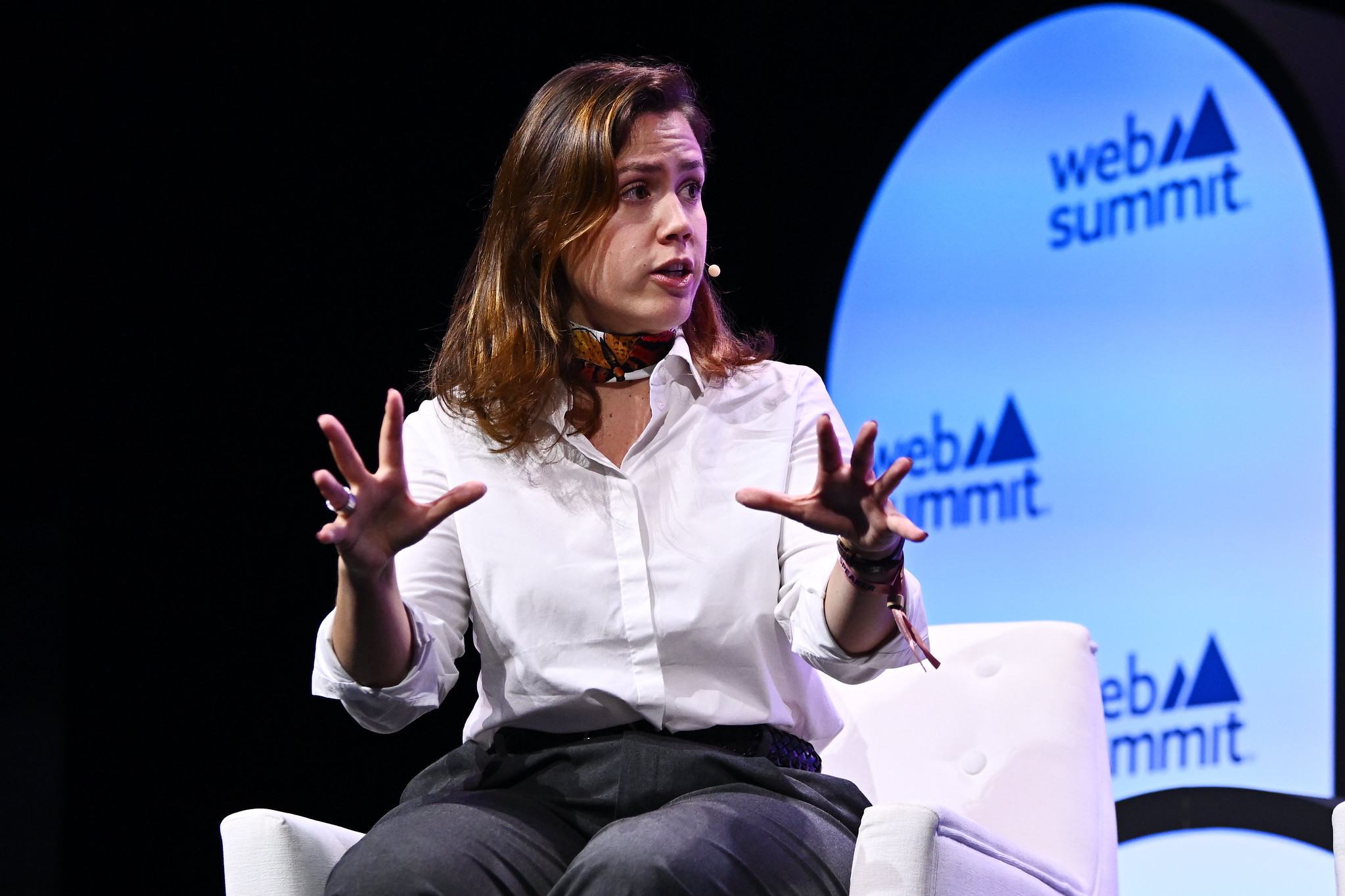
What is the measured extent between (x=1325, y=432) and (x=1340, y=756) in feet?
1.88

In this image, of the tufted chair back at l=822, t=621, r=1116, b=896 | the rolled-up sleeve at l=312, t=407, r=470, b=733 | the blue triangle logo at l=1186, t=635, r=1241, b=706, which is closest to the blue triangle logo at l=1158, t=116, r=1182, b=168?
the blue triangle logo at l=1186, t=635, r=1241, b=706

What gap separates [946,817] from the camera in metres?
1.25

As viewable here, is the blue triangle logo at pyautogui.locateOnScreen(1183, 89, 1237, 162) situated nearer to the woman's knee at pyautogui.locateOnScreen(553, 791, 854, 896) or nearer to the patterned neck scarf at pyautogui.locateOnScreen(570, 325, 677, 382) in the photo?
the patterned neck scarf at pyautogui.locateOnScreen(570, 325, 677, 382)

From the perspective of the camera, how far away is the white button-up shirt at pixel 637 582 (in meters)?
1.42

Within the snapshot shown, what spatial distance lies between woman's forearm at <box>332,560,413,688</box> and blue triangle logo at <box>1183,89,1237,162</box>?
6.56 feet

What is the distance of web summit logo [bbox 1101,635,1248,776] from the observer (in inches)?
98.7

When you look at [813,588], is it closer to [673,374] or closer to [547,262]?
[673,374]

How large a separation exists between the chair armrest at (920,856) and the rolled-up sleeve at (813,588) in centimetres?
16

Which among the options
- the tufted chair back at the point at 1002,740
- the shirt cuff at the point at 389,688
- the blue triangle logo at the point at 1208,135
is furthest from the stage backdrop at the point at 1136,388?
the shirt cuff at the point at 389,688

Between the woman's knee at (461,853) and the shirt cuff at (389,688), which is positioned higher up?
the shirt cuff at (389,688)

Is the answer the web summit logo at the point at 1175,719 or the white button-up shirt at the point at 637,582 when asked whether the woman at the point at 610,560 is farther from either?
the web summit logo at the point at 1175,719

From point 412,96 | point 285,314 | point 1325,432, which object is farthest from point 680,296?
point 412,96

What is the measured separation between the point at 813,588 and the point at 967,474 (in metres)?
1.81

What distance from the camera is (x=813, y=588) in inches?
54.5
